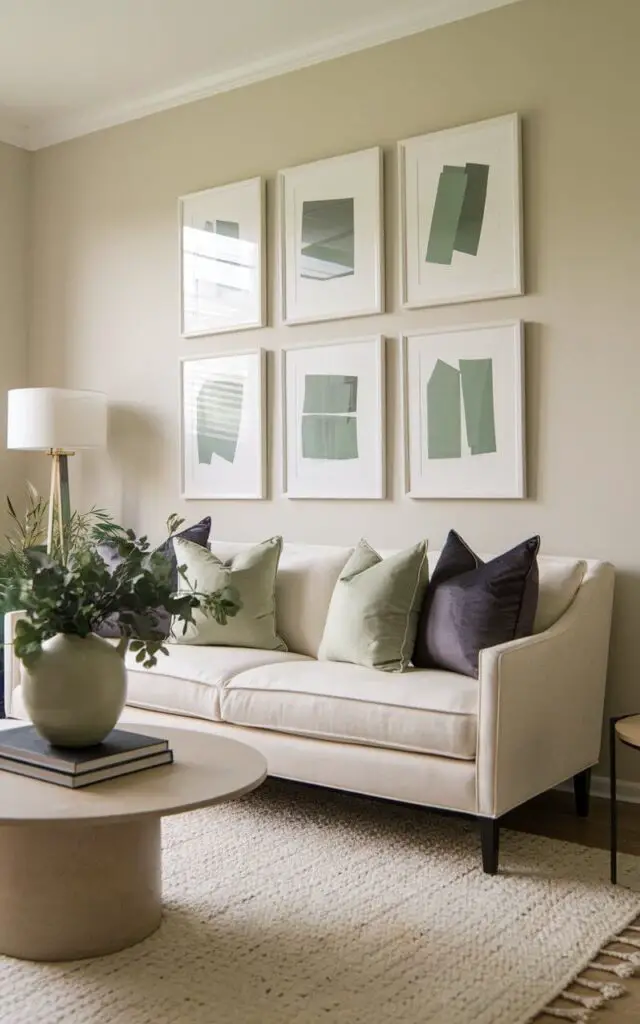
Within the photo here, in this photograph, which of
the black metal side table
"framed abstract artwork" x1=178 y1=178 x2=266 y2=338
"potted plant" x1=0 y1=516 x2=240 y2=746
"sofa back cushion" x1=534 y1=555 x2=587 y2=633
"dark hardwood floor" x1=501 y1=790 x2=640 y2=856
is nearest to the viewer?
"potted plant" x1=0 y1=516 x2=240 y2=746

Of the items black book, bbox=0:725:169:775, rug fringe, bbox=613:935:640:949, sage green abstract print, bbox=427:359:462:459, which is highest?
sage green abstract print, bbox=427:359:462:459

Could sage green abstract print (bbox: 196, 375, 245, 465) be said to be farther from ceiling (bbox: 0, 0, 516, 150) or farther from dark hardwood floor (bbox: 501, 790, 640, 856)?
dark hardwood floor (bbox: 501, 790, 640, 856)

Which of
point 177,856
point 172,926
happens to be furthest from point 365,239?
point 172,926

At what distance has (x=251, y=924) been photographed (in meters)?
2.41

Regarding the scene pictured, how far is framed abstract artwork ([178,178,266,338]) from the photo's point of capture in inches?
175

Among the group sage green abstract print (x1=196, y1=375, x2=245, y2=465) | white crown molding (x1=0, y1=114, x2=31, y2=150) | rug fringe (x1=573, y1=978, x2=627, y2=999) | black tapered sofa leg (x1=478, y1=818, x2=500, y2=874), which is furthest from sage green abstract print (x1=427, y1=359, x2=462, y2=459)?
white crown molding (x1=0, y1=114, x2=31, y2=150)

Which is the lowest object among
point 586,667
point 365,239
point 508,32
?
point 586,667

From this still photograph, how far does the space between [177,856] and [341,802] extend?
29.5 inches

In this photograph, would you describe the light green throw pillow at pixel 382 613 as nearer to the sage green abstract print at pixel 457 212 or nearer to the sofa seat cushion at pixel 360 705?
the sofa seat cushion at pixel 360 705

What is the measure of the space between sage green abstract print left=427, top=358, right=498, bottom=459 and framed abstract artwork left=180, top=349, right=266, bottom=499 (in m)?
0.86

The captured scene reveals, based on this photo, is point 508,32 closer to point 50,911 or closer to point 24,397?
point 24,397

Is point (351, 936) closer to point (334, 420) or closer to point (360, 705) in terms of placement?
point (360, 705)

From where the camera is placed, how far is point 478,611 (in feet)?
10.2

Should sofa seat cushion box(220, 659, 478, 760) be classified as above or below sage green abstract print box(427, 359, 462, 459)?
below
